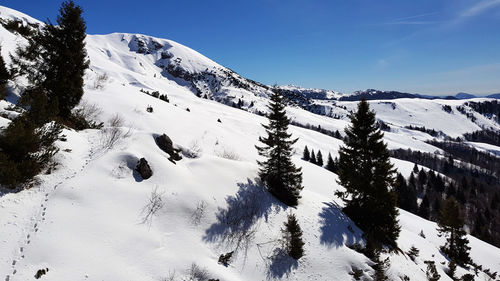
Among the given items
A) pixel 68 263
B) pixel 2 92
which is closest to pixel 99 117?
pixel 2 92

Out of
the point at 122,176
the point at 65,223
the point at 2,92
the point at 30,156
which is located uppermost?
the point at 2,92

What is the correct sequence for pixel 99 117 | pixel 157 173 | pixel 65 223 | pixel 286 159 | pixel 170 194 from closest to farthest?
pixel 65 223 < pixel 170 194 < pixel 157 173 < pixel 286 159 < pixel 99 117

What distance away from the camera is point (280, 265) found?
1185 cm

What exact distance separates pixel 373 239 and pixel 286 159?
851 centimetres

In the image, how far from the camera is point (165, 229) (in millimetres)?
11055

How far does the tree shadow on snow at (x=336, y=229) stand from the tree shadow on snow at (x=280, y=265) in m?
3.00

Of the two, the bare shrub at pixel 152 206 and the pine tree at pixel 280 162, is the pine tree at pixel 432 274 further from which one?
the bare shrub at pixel 152 206

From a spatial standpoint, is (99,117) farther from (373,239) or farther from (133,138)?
(373,239)

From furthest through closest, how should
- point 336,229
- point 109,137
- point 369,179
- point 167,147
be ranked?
point 369,179
point 109,137
point 167,147
point 336,229

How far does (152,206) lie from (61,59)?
14150 millimetres

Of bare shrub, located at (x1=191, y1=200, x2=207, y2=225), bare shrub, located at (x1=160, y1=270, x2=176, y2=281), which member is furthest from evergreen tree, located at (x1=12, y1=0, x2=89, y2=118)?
bare shrub, located at (x1=160, y1=270, x2=176, y2=281)

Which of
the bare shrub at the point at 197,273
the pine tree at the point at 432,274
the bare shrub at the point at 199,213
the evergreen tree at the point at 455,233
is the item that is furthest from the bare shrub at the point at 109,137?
the evergreen tree at the point at 455,233

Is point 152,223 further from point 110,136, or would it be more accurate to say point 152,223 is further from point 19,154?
point 110,136

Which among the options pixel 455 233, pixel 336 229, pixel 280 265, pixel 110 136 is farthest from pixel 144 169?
pixel 455 233
